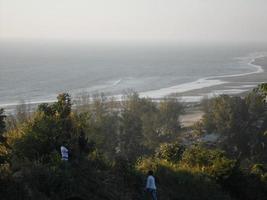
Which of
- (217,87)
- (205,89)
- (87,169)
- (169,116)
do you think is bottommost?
(205,89)

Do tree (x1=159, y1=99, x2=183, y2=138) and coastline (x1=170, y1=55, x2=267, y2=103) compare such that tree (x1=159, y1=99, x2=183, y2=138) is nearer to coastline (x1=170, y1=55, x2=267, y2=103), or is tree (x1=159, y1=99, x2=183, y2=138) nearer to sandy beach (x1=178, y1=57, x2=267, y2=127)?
sandy beach (x1=178, y1=57, x2=267, y2=127)

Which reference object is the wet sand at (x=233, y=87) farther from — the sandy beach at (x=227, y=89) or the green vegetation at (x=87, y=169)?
the green vegetation at (x=87, y=169)

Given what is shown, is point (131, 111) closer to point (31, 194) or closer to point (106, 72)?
point (31, 194)

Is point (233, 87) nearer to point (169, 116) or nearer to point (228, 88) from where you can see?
point (228, 88)

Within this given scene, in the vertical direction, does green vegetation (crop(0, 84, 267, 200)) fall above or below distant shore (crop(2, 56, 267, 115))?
above

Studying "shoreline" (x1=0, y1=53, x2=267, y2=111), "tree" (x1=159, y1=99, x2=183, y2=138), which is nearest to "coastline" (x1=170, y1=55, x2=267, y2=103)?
"shoreline" (x1=0, y1=53, x2=267, y2=111)

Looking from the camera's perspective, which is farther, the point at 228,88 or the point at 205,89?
the point at 205,89

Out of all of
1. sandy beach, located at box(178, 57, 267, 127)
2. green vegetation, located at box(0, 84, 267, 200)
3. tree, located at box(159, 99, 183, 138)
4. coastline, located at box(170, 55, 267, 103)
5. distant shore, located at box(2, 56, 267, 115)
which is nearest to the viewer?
green vegetation, located at box(0, 84, 267, 200)

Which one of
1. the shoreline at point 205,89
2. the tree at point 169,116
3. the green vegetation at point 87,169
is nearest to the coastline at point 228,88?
the shoreline at point 205,89

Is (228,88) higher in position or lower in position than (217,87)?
lower

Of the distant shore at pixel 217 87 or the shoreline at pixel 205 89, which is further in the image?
the distant shore at pixel 217 87

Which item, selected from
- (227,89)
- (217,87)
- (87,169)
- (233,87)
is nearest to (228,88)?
(227,89)

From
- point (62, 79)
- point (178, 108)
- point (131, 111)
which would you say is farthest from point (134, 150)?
point (62, 79)

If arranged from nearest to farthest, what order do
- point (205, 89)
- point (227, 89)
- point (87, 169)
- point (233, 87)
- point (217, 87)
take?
point (87, 169), point (227, 89), point (205, 89), point (233, 87), point (217, 87)
